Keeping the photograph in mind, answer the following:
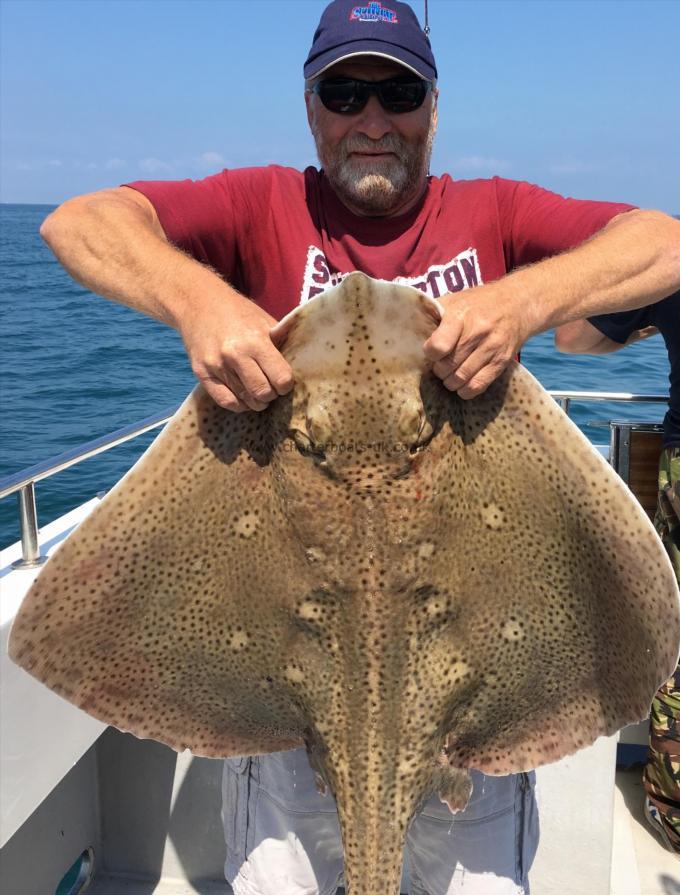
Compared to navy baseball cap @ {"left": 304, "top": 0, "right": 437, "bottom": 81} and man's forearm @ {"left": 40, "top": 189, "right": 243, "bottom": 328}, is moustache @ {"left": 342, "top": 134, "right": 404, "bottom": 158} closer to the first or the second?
navy baseball cap @ {"left": 304, "top": 0, "right": 437, "bottom": 81}

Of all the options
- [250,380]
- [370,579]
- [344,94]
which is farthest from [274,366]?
[344,94]

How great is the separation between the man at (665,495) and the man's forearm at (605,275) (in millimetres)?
1639

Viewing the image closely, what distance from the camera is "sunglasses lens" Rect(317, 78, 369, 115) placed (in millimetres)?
2309

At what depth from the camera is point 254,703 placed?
203 cm

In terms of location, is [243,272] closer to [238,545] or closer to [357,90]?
[357,90]

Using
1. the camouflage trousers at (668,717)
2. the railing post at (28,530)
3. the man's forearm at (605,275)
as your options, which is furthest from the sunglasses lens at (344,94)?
the camouflage trousers at (668,717)

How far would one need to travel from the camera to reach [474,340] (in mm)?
1659

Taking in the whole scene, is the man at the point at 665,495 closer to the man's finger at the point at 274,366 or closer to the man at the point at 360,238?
the man at the point at 360,238

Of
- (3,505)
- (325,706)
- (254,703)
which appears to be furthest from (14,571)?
(3,505)

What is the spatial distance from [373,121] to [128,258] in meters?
0.84

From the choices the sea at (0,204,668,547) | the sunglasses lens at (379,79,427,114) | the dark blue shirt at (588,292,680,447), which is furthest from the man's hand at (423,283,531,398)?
the sea at (0,204,668,547)

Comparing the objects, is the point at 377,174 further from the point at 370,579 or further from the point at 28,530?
the point at 28,530

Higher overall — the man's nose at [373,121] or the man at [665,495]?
the man's nose at [373,121]

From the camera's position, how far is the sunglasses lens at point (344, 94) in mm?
2309
